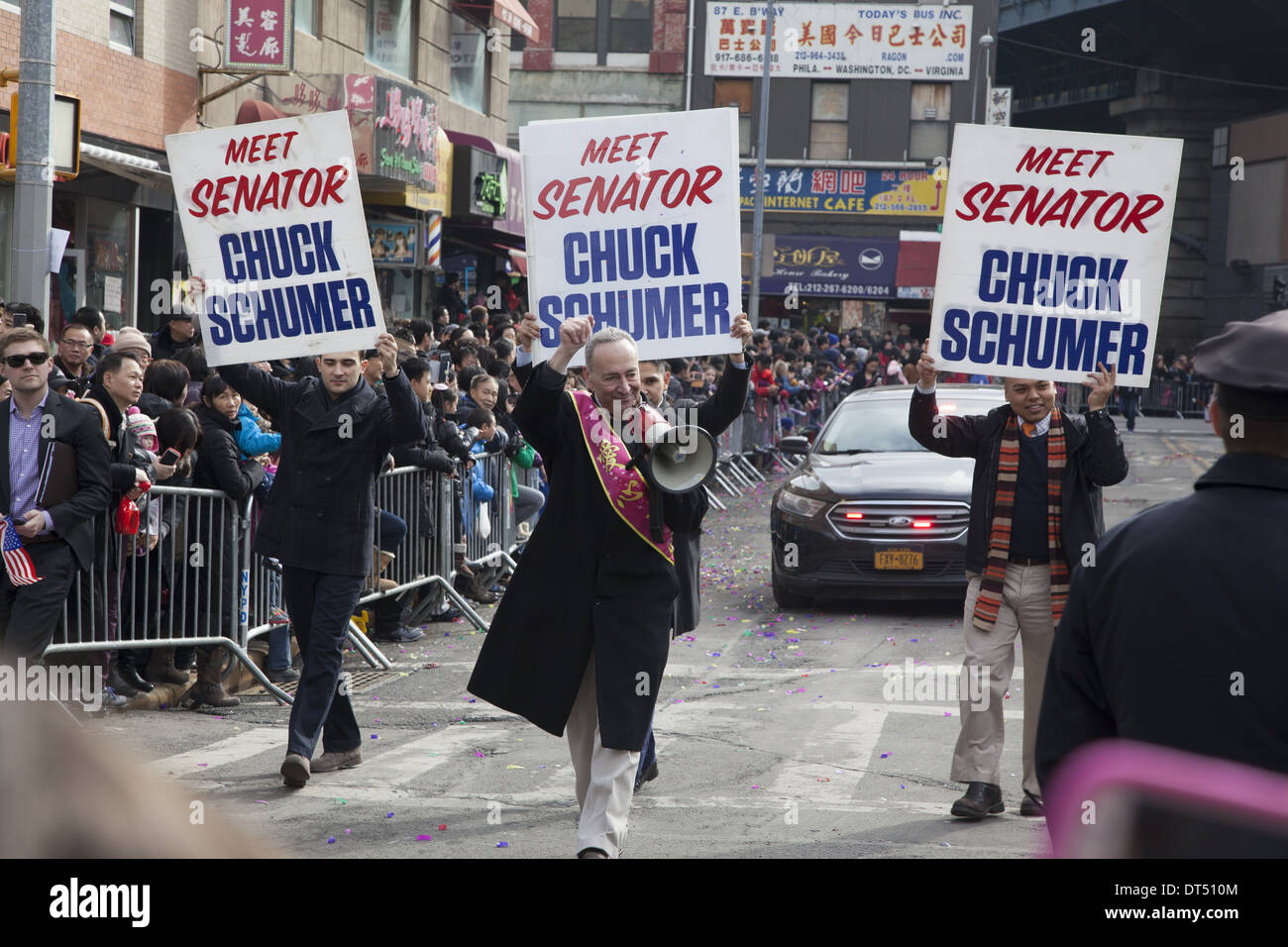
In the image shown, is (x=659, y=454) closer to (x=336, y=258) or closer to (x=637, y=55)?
(x=336, y=258)

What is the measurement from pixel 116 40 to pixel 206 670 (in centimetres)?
967

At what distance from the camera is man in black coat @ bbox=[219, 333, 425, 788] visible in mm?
6824

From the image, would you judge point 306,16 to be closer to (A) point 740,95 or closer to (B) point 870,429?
(B) point 870,429

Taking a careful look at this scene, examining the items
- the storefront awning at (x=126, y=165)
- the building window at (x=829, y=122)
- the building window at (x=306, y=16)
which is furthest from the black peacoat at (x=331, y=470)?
the building window at (x=829, y=122)

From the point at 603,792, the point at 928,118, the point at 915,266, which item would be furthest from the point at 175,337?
the point at 928,118

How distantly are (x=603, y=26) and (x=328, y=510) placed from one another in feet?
129

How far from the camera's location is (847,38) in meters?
45.8

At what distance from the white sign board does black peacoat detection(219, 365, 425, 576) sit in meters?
40.2

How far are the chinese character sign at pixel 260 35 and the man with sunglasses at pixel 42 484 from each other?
33.6 ft

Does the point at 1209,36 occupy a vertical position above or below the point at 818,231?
above

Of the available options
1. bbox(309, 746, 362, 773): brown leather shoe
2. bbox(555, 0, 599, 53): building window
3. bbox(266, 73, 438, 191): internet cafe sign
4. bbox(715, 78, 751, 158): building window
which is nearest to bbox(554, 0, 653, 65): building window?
bbox(555, 0, 599, 53): building window

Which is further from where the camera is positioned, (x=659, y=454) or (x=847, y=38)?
(x=847, y=38)

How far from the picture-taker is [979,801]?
637 cm
